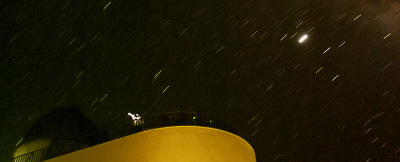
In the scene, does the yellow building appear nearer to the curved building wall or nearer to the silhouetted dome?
the curved building wall

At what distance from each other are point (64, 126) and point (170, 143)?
26.3 ft

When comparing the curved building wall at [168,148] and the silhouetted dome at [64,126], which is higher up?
the silhouetted dome at [64,126]

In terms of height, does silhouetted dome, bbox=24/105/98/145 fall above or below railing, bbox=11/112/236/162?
above

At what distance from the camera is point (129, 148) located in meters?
12.7

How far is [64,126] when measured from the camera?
18.1 m

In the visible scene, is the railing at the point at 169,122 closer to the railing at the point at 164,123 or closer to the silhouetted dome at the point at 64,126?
the railing at the point at 164,123

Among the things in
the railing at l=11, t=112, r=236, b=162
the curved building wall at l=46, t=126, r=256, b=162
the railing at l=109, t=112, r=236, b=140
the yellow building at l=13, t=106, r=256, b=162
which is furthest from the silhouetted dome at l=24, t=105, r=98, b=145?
the curved building wall at l=46, t=126, r=256, b=162

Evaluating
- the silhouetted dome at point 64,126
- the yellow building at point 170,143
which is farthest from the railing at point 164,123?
the silhouetted dome at point 64,126

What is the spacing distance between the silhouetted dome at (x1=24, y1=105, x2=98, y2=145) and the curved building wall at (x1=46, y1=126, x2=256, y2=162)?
459 centimetres

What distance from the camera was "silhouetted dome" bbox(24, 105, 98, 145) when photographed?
58.2 feet

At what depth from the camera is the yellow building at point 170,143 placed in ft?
40.7

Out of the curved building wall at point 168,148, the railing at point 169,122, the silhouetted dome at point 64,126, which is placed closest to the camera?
the curved building wall at point 168,148

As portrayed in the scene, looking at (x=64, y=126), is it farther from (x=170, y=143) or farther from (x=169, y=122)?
(x=170, y=143)

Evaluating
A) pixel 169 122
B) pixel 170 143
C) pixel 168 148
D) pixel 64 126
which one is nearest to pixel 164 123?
pixel 169 122
